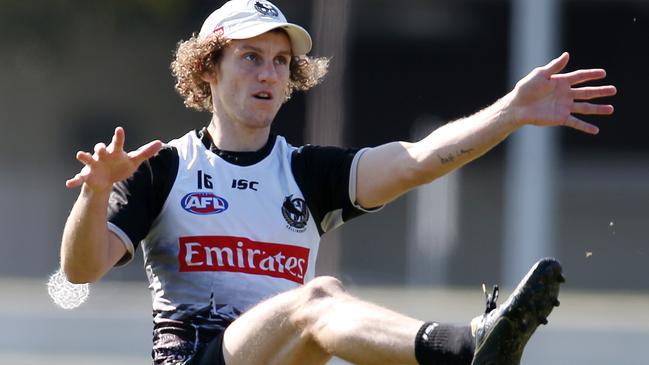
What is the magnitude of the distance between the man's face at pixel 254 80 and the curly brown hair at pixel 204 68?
3.2 inches

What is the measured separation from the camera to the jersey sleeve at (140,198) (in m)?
5.32

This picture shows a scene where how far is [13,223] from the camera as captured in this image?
18.8m

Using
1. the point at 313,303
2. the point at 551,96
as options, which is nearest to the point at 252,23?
the point at 551,96

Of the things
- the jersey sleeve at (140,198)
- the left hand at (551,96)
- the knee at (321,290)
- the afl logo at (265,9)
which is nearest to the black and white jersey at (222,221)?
the jersey sleeve at (140,198)

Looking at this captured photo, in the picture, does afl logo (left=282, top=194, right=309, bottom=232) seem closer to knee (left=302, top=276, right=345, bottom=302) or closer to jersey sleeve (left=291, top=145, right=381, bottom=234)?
jersey sleeve (left=291, top=145, right=381, bottom=234)

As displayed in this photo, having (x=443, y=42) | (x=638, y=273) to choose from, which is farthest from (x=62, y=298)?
(x=443, y=42)

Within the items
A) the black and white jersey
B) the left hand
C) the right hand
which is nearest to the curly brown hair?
the black and white jersey

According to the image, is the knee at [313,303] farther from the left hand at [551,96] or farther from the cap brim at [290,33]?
the cap brim at [290,33]

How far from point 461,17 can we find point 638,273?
4.34 metres

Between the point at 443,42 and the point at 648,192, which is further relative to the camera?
the point at 443,42

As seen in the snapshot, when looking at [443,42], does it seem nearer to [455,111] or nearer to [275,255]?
[455,111]

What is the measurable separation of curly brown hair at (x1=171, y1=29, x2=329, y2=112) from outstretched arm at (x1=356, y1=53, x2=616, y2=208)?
720 mm

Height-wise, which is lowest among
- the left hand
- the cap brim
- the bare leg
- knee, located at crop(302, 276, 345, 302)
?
the bare leg

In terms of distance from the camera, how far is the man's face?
568 centimetres
